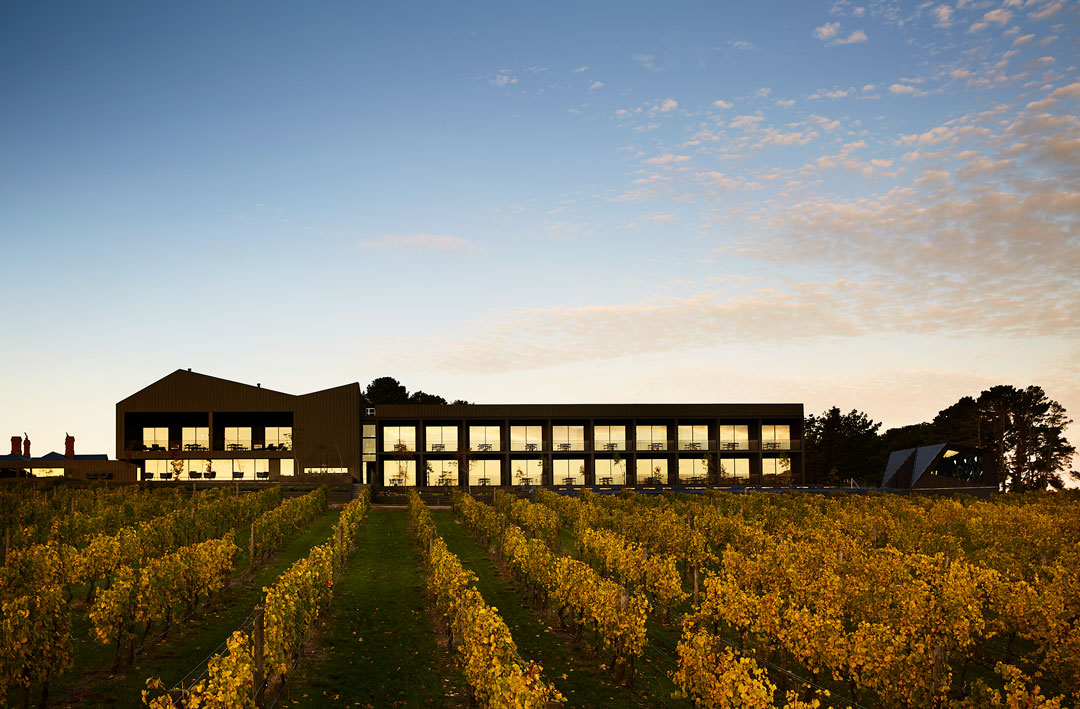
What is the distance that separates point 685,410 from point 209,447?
38157 mm

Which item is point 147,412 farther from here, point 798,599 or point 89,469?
point 798,599

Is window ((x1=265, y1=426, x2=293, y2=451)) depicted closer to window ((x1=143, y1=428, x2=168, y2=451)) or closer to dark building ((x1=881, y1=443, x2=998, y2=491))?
window ((x1=143, y1=428, x2=168, y2=451))

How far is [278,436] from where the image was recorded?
2458 inches

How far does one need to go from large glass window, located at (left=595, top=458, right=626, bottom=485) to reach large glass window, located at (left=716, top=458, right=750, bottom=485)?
8.20 m

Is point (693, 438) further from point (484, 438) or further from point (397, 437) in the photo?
point (397, 437)

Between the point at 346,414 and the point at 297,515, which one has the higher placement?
the point at 346,414

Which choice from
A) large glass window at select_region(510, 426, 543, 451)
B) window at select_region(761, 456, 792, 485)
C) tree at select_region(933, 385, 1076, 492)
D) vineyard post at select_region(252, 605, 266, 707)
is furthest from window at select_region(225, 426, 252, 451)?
tree at select_region(933, 385, 1076, 492)

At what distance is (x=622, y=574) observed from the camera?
60.8 feet

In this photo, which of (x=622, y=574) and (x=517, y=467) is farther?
(x=517, y=467)

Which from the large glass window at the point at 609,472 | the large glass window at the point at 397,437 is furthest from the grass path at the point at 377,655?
the large glass window at the point at 609,472

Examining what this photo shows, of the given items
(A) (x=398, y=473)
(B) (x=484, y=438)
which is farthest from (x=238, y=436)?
(B) (x=484, y=438)

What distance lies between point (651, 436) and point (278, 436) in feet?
102

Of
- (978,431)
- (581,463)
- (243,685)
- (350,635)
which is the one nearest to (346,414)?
(581,463)

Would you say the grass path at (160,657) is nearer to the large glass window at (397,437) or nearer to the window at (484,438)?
the large glass window at (397,437)
